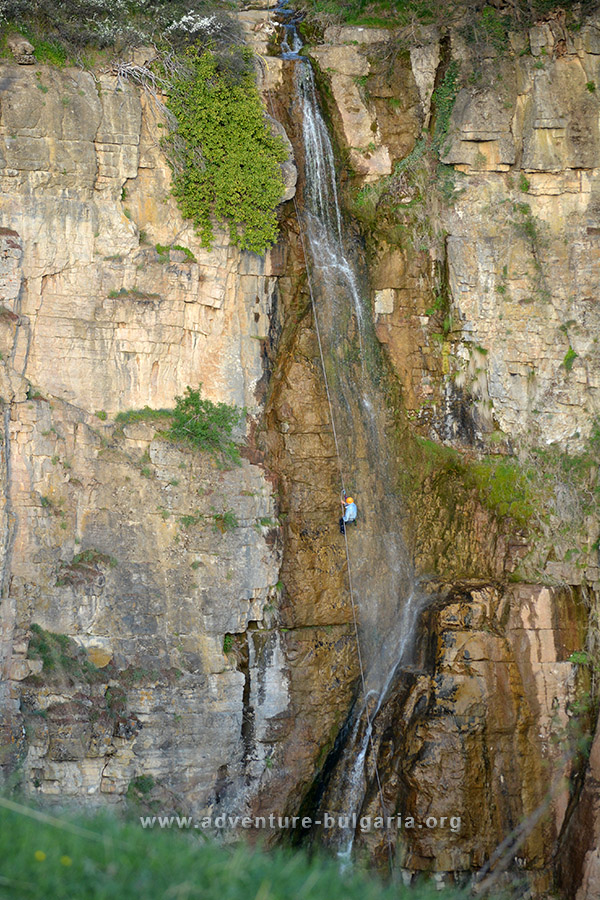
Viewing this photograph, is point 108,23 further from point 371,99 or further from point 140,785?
point 140,785

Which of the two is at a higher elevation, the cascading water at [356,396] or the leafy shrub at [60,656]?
the cascading water at [356,396]

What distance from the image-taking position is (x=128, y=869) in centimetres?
778

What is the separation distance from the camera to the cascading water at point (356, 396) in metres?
15.9

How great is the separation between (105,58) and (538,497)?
10.1 m

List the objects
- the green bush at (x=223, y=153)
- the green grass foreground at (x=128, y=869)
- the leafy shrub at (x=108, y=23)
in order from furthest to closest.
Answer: the green bush at (x=223, y=153)
the leafy shrub at (x=108, y=23)
the green grass foreground at (x=128, y=869)

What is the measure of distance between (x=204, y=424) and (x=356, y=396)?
2.96 meters

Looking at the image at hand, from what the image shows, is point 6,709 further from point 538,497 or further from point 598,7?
point 598,7

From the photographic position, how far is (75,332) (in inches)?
566

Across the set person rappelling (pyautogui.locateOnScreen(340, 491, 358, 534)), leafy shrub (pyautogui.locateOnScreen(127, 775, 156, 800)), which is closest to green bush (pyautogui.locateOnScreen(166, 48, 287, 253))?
person rappelling (pyautogui.locateOnScreen(340, 491, 358, 534))

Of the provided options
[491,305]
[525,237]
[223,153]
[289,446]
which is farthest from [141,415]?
[525,237]

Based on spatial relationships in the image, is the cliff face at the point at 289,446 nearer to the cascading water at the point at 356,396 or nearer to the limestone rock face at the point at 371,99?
the limestone rock face at the point at 371,99

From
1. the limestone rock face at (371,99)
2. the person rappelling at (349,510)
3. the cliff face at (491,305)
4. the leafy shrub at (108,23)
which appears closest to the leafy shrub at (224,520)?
the person rappelling at (349,510)

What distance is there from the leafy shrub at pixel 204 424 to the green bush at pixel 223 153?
2623 mm

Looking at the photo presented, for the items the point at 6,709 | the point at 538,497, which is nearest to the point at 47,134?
the point at 6,709
